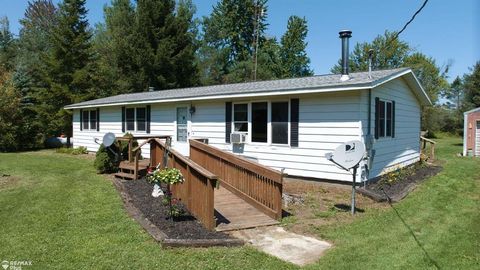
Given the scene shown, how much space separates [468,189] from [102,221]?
30.1 feet

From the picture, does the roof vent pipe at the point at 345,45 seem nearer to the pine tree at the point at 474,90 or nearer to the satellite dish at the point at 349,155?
the satellite dish at the point at 349,155

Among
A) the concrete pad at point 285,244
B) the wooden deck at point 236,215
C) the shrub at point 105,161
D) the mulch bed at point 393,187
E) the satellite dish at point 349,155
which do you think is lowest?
the concrete pad at point 285,244

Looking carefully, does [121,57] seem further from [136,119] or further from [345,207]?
[345,207]

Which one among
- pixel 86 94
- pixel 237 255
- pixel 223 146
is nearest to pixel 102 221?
pixel 237 255

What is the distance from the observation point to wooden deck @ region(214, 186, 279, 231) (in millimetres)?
5855

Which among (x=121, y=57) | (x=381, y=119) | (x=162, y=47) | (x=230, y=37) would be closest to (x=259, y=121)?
(x=381, y=119)

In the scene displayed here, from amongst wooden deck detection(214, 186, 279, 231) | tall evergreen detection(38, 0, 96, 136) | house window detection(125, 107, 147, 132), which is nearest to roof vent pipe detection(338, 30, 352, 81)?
wooden deck detection(214, 186, 279, 231)

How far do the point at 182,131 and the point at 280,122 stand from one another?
450cm

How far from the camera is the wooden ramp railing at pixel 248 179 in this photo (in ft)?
20.9

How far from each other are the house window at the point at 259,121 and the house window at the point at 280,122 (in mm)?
267

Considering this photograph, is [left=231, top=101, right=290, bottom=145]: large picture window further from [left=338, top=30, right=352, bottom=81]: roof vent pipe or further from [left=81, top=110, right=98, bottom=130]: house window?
[left=81, top=110, right=98, bottom=130]: house window

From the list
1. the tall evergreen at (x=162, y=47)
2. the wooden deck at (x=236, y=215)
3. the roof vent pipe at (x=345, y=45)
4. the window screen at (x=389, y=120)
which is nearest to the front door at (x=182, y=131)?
the wooden deck at (x=236, y=215)

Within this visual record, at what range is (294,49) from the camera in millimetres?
37438

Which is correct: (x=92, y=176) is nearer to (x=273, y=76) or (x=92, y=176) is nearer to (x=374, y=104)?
(x=374, y=104)
